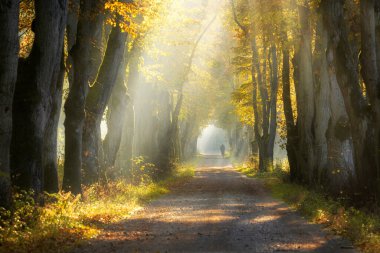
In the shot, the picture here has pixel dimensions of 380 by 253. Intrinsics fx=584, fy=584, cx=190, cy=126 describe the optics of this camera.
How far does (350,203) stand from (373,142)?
6.85 ft

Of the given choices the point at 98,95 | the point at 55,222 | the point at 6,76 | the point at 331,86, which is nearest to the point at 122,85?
the point at 98,95

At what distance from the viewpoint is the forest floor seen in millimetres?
9945

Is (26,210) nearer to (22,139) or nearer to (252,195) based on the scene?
(22,139)

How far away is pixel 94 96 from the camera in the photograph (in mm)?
18750

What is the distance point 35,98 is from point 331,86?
1000 cm

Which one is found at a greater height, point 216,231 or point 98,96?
point 98,96

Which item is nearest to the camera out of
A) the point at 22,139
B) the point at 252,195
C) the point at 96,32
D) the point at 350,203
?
the point at 22,139

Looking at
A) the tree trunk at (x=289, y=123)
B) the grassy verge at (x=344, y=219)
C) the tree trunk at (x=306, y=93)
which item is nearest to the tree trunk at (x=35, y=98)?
the grassy verge at (x=344, y=219)

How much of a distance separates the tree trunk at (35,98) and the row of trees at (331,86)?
7.12 meters

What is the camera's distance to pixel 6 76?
1062cm

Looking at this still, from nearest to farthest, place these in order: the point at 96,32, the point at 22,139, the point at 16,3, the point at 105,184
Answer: the point at 16,3 < the point at 22,139 < the point at 96,32 < the point at 105,184

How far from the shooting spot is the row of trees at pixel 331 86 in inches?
568

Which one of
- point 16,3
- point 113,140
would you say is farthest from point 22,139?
point 113,140

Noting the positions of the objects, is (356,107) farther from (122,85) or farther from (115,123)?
(122,85)
